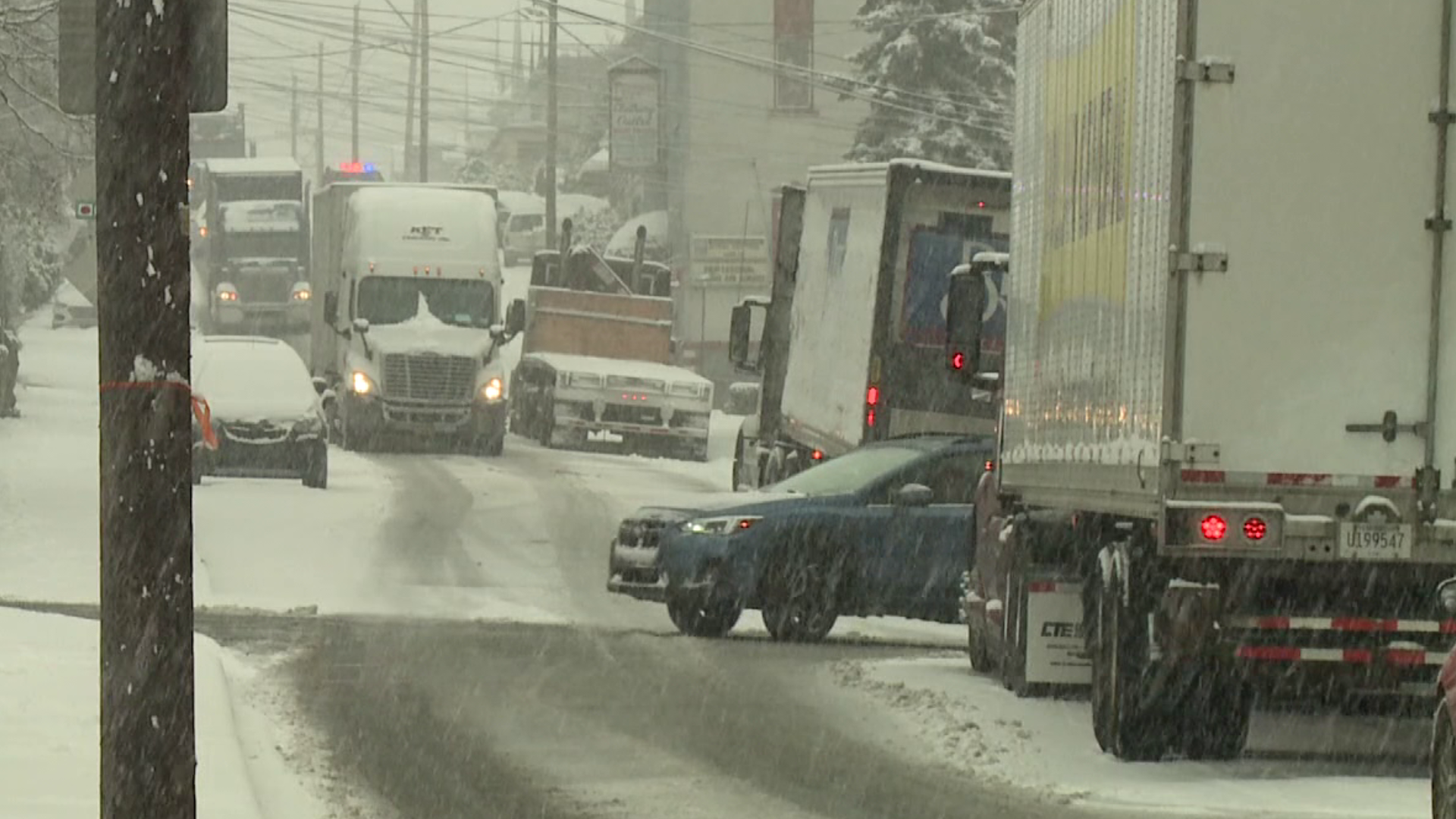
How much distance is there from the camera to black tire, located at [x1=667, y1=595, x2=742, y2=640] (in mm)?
20234

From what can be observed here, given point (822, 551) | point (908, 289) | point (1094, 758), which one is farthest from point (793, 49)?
point (1094, 758)

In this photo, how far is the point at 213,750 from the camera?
40.7 feet

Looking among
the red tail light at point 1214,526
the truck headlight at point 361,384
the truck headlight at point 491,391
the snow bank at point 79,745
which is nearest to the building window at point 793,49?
the truck headlight at point 491,391

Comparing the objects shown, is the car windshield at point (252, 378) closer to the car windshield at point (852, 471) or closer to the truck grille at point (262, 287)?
the car windshield at point (852, 471)

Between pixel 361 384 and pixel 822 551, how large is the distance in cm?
2152

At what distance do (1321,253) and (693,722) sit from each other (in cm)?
481

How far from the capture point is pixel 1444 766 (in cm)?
968

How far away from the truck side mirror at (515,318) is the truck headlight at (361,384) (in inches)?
85.1

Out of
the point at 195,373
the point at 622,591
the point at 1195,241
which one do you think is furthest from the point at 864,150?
the point at 1195,241

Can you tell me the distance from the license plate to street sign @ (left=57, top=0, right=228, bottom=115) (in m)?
5.86

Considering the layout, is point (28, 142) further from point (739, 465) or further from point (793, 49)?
point (793, 49)

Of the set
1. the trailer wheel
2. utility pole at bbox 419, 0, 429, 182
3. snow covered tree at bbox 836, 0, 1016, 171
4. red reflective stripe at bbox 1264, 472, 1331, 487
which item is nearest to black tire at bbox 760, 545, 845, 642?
the trailer wheel

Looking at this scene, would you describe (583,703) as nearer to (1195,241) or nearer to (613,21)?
(1195,241)

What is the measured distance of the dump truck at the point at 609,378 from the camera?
42.7m
